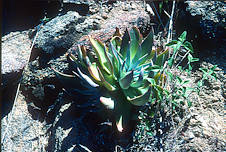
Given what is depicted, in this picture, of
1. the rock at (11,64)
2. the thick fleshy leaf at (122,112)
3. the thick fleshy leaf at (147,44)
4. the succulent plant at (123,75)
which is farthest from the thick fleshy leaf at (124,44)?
the rock at (11,64)

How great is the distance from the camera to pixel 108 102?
6.06 ft

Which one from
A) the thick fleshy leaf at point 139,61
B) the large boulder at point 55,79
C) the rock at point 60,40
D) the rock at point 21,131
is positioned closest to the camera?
the thick fleshy leaf at point 139,61

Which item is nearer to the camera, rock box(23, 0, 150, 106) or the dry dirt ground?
the dry dirt ground

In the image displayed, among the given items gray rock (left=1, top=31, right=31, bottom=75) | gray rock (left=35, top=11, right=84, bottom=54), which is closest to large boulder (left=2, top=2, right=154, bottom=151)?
gray rock (left=35, top=11, right=84, bottom=54)

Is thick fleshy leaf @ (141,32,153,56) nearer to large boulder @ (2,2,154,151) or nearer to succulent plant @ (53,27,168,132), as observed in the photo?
succulent plant @ (53,27,168,132)

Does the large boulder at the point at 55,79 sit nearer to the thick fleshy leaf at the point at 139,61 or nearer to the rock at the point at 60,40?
the rock at the point at 60,40

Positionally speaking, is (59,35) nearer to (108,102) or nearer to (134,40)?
(134,40)

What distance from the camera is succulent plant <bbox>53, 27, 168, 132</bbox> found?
6.13ft

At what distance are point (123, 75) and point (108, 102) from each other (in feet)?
0.96

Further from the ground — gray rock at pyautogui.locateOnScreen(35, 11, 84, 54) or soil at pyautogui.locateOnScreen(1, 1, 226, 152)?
gray rock at pyautogui.locateOnScreen(35, 11, 84, 54)

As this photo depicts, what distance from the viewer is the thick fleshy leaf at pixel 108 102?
1.80 metres

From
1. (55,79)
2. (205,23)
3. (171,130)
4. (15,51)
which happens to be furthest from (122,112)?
(15,51)

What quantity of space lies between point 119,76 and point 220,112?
95 cm

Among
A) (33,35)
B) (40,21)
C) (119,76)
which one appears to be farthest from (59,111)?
(40,21)
